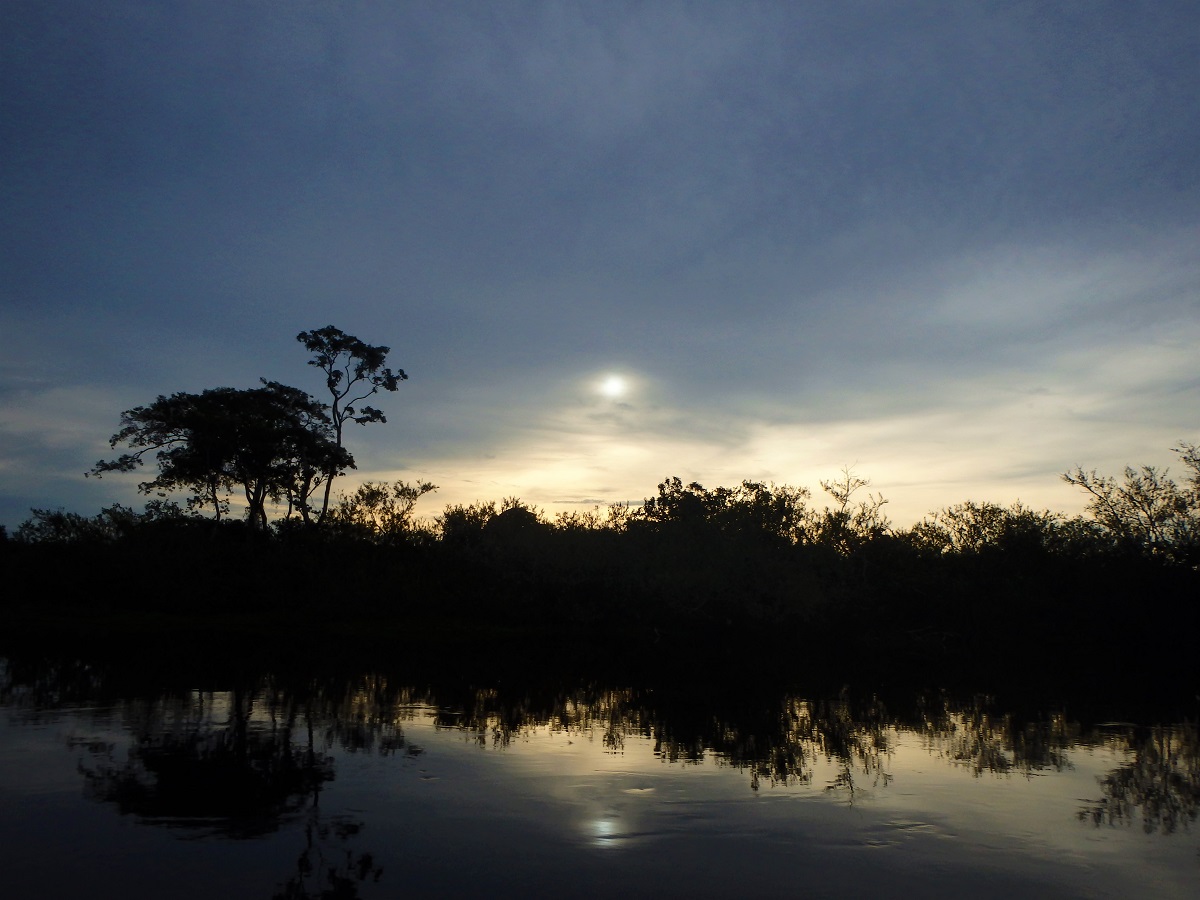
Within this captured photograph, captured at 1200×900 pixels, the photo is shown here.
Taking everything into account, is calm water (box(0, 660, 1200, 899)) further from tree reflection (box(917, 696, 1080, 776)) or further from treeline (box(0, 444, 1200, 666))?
treeline (box(0, 444, 1200, 666))

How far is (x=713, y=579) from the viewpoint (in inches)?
1188

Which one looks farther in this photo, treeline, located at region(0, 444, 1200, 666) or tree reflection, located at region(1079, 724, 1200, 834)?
treeline, located at region(0, 444, 1200, 666)

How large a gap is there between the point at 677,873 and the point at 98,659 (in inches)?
769

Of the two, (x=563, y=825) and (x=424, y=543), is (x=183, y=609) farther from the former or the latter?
(x=563, y=825)

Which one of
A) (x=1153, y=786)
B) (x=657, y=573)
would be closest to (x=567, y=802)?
(x=1153, y=786)

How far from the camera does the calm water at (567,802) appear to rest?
6.55 m

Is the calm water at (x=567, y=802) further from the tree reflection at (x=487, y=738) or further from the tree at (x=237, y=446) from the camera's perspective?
the tree at (x=237, y=446)

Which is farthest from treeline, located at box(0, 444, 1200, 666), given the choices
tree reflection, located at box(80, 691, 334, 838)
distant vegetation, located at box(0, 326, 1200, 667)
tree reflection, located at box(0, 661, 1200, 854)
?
tree reflection, located at box(80, 691, 334, 838)

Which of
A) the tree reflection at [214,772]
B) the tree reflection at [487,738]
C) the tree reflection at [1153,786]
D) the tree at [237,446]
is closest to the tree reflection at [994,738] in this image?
the tree reflection at [487,738]

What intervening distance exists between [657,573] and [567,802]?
71.1ft

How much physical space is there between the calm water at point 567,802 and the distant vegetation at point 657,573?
15569mm

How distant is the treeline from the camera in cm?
3064

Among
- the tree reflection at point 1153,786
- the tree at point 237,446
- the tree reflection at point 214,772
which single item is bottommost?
the tree reflection at point 214,772

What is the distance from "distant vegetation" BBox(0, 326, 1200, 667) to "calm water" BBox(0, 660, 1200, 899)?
1557 centimetres
